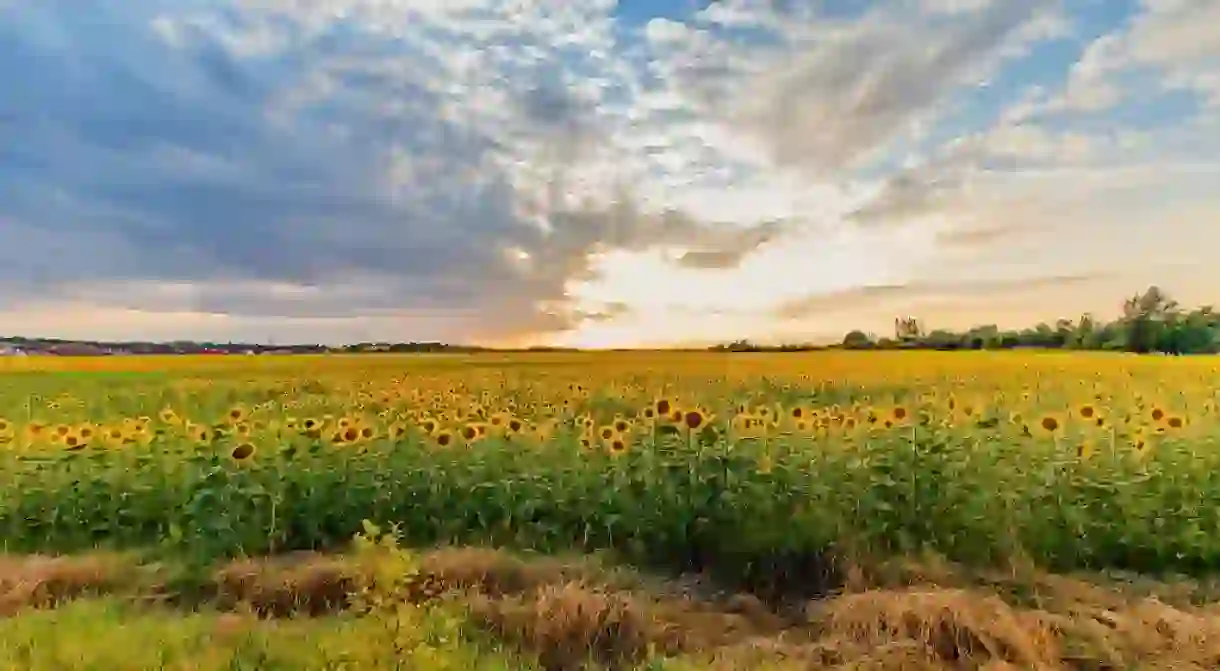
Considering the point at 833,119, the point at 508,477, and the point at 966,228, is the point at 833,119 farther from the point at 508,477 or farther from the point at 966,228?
the point at 508,477

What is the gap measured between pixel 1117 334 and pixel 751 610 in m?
11.4

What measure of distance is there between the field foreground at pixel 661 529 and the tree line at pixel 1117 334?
195 inches

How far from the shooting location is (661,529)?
458 centimetres

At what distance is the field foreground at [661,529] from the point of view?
3.54 meters

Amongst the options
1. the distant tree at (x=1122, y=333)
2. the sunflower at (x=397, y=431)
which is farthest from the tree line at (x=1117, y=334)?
the sunflower at (x=397, y=431)

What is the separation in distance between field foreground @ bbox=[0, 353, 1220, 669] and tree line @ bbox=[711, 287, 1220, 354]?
4.95 meters

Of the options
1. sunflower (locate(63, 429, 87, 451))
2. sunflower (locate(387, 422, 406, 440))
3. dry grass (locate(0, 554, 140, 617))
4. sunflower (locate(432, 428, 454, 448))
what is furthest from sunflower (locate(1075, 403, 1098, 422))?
sunflower (locate(63, 429, 87, 451))

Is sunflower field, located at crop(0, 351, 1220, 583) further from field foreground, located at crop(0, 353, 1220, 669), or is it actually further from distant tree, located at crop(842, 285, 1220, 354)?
distant tree, located at crop(842, 285, 1220, 354)

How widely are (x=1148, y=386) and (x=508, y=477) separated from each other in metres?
7.13

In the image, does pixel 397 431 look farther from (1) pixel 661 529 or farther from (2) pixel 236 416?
(1) pixel 661 529

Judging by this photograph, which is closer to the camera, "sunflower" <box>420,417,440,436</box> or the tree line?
"sunflower" <box>420,417,440,436</box>

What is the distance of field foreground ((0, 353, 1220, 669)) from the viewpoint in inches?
139

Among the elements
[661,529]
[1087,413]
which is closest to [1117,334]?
[1087,413]

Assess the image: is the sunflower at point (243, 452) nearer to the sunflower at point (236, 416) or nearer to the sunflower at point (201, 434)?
the sunflower at point (201, 434)
